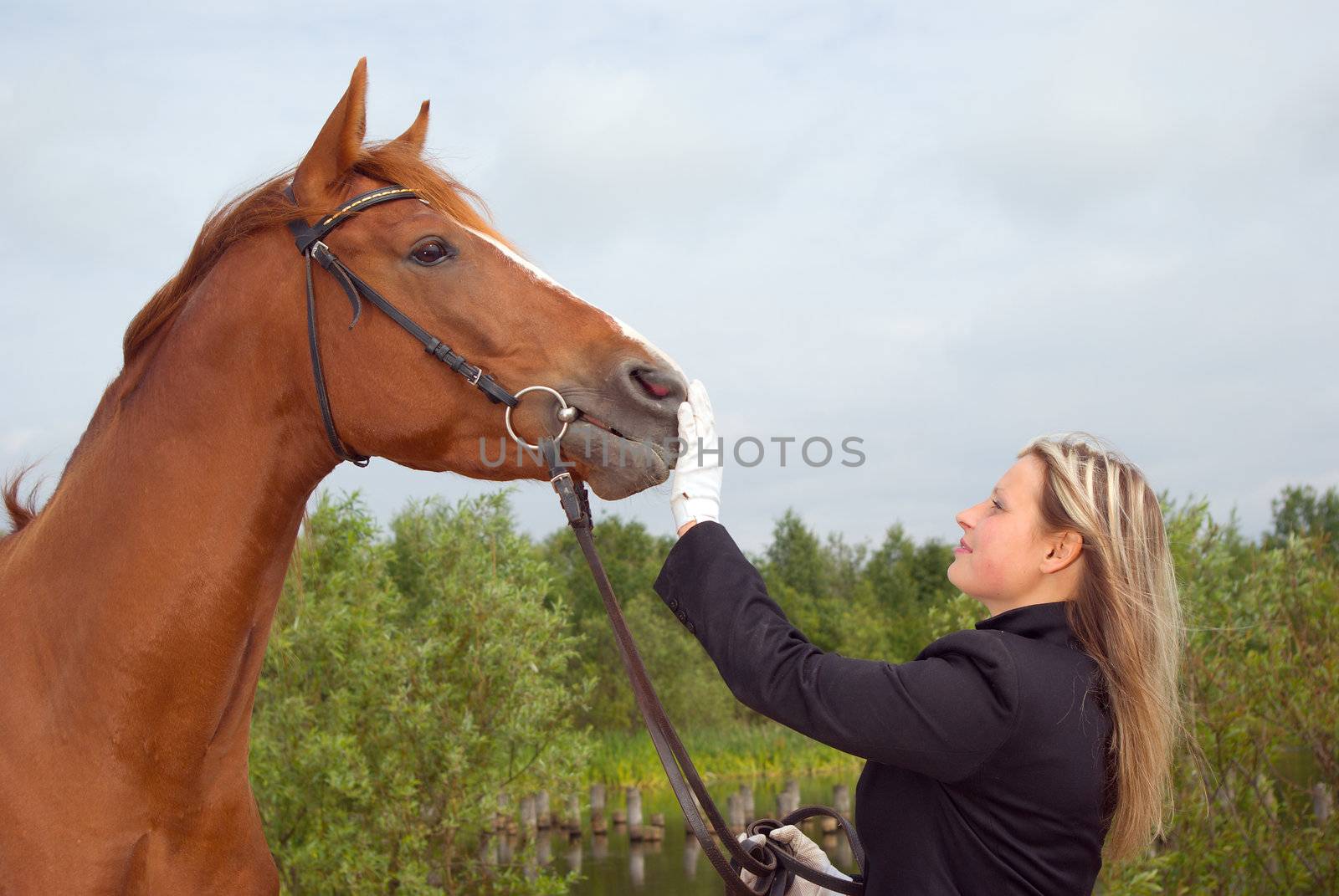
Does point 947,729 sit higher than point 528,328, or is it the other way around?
point 528,328

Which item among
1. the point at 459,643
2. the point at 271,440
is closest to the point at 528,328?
the point at 271,440

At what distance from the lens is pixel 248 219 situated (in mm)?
2277

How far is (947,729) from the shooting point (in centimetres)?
176

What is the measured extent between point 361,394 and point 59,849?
39.5 inches

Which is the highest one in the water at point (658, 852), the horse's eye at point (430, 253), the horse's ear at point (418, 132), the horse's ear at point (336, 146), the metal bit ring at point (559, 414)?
the horse's ear at point (418, 132)

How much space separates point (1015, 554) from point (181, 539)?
1630 mm

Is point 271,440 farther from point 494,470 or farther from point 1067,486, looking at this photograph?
point 1067,486

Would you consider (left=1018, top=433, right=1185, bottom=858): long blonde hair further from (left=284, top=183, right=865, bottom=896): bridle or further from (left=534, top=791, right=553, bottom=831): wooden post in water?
(left=534, top=791, right=553, bottom=831): wooden post in water

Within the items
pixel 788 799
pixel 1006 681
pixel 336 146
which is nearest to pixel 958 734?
pixel 1006 681

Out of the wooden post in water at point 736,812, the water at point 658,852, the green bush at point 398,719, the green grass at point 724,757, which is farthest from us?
the green grass at point 724,757

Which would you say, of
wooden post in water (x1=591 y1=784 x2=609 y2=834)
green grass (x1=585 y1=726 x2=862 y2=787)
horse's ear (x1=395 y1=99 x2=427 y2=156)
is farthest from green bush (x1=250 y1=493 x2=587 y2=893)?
green grass (x1=585 y1=726 x2=862 y2=787)

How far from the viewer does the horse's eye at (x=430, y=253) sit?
7.23ft

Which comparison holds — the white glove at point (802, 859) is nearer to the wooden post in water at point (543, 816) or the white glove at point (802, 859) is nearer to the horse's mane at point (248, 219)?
the horse's mane at point (248, 219)

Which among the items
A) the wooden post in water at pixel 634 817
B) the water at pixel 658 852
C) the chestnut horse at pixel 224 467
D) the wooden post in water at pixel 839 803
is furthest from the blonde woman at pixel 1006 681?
the wooden post in water at pixel 634 817
